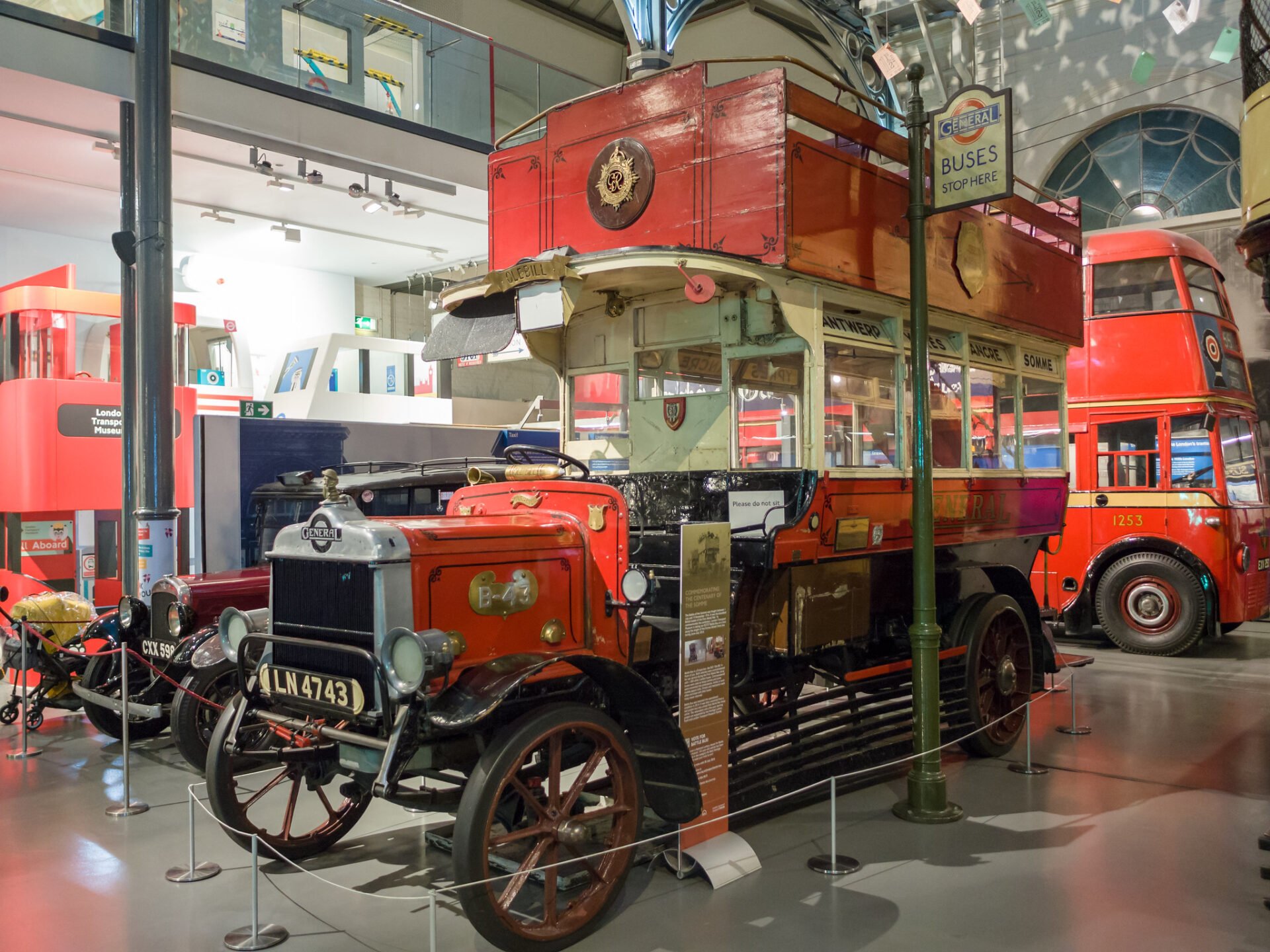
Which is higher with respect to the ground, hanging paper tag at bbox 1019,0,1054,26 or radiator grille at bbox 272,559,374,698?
hanging paper tag at bbox 1019,0,1054,26

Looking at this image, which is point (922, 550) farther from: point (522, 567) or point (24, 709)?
point (24, 709)

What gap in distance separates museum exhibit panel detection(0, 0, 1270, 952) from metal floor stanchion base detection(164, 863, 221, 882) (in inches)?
1.0

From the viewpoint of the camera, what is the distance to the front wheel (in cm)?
572

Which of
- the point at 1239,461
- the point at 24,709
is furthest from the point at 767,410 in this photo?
the point at 1239,461

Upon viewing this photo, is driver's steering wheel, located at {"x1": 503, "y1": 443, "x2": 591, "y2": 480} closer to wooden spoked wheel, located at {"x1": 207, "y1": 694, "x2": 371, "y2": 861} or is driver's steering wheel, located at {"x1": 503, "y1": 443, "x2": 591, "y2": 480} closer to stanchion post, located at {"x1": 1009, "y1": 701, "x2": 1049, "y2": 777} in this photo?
wooden spoked wheel, located at {"x1": 207, "y1": 694, "x2": 371, "y2": 861}

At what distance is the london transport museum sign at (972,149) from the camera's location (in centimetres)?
459

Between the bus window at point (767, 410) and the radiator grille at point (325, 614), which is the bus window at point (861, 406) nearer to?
the bus window at point (767, 410)

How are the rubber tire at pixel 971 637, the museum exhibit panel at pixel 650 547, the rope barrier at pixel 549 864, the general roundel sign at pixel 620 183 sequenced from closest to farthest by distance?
the rope barrier at pixel 549 864 → the museum exhibit panel at pixel 650 547 → the general roundel sign at pixel 620 183 → the rubber tire at pixel 971 637

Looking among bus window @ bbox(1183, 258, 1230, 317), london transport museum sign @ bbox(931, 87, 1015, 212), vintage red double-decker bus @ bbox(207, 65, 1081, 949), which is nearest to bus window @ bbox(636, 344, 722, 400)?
vintage red double-decker bus @ bbox(207, 65, 1081, 949)

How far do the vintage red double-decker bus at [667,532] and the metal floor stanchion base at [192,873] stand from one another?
0.87 ft

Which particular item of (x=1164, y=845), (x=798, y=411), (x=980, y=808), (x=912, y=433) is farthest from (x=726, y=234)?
(x=1164, y=845)

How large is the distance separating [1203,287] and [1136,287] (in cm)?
70

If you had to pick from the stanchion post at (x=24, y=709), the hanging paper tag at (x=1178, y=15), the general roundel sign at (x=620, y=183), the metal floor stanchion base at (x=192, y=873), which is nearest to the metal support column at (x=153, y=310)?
the stanchion post at (x=24, y=709)

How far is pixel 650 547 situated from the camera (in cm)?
462
